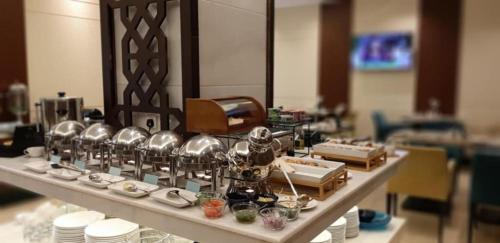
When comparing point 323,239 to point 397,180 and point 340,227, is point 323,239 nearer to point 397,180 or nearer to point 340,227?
point 340,227

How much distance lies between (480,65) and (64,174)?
675 cm

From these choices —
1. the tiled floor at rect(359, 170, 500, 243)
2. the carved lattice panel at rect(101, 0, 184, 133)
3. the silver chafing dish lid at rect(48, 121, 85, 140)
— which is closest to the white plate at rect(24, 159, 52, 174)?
the silver chafing dish lid at rect(48, 121, 85, 140)

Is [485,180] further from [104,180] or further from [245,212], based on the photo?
[104,180]

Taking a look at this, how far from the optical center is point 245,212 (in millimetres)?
1183

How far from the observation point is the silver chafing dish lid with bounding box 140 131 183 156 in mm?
1503

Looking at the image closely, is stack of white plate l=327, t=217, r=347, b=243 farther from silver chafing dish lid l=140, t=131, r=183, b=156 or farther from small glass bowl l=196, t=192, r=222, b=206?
silver chafing dish lid l=140, t=131, r=183, b=156

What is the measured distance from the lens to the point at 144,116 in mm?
1938

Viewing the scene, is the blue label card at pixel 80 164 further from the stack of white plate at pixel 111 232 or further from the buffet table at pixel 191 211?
the stack of white plate at pixel 111 232

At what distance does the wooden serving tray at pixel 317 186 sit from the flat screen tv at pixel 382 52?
6157mm

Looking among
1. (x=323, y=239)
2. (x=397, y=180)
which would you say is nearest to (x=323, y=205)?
(x=323, y=239)

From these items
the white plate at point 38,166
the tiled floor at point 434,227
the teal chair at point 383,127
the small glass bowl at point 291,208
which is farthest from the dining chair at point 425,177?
the teal chair at point 383,127

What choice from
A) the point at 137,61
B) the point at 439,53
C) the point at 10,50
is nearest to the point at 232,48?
the point at 137,61

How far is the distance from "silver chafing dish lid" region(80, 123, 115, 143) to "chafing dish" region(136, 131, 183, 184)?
0.27m

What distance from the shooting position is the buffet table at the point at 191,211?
3.71 ft
